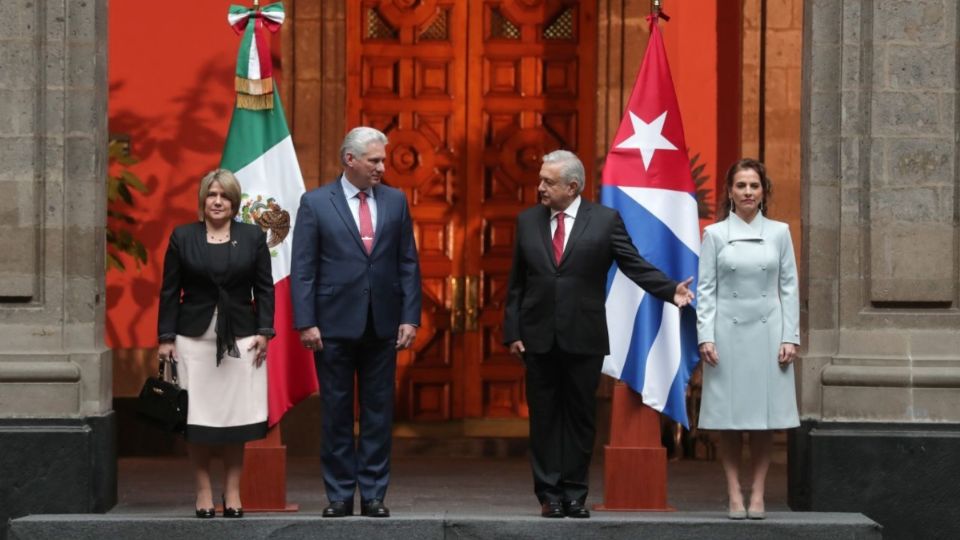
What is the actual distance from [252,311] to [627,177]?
2269 mm

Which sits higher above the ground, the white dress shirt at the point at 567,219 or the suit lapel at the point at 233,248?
the white dress shirt at the point at 567,219

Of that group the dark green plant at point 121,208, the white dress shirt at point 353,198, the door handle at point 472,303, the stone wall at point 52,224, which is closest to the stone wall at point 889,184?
the white dress shirt at point 353,198

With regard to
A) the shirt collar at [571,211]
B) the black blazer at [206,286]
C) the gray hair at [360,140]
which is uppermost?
the gray hair at [360,140]

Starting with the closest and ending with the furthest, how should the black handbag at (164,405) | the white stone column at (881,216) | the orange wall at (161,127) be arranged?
the black handbag at (164,405) → the white stone column at (881,216) → the orange wall at (161,127)

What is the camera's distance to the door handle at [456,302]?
15.2 m

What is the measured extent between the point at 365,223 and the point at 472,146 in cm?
461

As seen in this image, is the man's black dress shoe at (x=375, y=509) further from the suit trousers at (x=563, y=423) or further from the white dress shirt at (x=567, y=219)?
the white dress shirt at (x=567, y=219)

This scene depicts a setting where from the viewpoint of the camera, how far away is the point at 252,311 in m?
10.5

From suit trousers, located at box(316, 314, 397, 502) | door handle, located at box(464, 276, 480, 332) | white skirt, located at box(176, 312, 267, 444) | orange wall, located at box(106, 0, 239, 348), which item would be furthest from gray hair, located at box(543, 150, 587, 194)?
orange wall, located at box(106, 0, 239, 348)

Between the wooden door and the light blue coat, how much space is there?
472 centimetres

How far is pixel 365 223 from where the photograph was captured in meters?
10.6

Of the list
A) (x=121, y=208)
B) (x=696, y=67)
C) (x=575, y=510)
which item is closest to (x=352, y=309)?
(x=575, y=510)

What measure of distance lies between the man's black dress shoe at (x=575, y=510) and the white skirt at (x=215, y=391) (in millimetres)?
1680

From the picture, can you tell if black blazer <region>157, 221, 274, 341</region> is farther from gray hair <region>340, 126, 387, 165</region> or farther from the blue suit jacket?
gray hair <region>340, 126, 387, 165</region>
